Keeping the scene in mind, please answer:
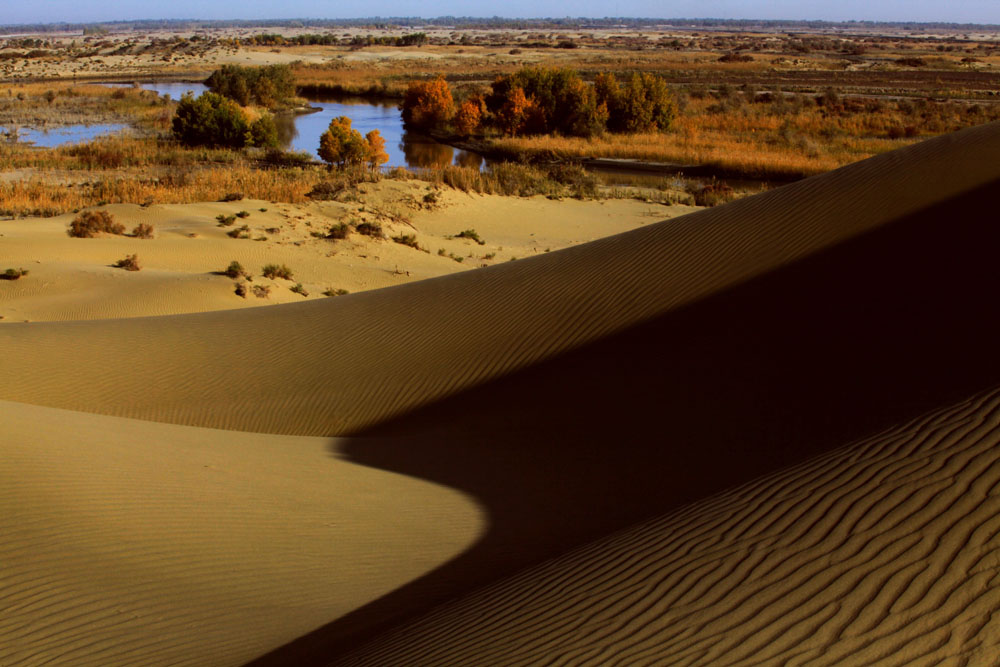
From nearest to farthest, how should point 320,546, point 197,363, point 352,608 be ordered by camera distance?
point 352,608 < point 320,546 < point 197,363

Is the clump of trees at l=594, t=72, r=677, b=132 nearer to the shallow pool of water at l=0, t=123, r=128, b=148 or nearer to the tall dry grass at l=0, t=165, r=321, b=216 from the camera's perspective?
the tall dry grass at l=0, t=165, r=321, b=216

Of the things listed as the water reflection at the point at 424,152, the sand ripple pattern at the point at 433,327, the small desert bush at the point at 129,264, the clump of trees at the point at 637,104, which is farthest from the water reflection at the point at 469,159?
the sand ripple pattern at the point at 433,327

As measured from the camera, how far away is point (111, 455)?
6.55 meters

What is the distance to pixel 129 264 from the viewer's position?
17.0m

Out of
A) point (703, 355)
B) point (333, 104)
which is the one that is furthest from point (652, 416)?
point (333, 104)

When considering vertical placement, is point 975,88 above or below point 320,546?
above

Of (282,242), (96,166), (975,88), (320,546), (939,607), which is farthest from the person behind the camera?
(975,88)

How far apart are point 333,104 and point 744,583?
6304cm

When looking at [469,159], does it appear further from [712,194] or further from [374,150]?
[712,194]

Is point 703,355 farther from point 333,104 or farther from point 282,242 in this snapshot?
point 333,104

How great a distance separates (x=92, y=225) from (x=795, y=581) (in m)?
18.3

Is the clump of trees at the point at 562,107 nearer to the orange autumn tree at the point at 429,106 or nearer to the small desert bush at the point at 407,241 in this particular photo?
the orange autumn tree at the point at 429,106

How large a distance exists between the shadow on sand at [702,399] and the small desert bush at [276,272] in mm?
9152

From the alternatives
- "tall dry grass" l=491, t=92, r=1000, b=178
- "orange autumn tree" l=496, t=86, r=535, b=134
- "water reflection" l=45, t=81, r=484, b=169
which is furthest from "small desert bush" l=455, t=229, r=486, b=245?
"orange autumn tree" l=496, t=86, r=535, b=134
